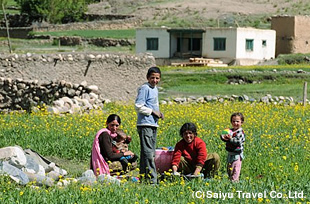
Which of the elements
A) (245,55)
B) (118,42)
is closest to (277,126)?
(245,55)

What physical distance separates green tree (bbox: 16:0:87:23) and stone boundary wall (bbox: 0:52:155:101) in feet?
180

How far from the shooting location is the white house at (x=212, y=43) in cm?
5488

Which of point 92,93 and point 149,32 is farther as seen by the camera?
point 149,32

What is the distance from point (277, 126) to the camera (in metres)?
18.4

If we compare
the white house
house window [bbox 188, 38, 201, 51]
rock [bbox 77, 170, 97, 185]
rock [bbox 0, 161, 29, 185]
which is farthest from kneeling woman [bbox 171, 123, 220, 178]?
house window [bbox 188, 38, 201, 51]

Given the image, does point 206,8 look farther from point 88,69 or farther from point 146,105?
point 146,105

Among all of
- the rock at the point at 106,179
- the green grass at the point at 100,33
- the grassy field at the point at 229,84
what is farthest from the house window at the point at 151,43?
the rock at the point at 106,179

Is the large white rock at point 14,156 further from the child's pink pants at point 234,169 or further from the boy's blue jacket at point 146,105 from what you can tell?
the child's pink pants at point 234,169

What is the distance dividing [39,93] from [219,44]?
3266 cm

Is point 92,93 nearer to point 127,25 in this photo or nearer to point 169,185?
point 169,185

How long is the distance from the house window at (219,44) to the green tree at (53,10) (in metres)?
29.2

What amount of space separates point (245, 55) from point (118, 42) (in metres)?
13.2

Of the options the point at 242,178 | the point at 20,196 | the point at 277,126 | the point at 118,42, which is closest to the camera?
the point at 20,196

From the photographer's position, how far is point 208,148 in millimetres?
14508
